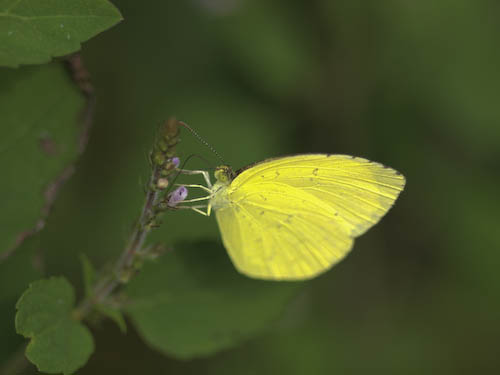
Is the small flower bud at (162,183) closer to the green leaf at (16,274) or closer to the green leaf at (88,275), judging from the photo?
the green leaf at (88,275)

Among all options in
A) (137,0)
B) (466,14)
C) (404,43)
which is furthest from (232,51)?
(466,14)

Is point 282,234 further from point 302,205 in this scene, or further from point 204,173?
point 204,173

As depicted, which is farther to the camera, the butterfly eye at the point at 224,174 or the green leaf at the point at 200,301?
the green leaf at the point at 200,301

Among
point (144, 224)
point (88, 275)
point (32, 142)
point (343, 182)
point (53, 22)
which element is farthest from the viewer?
point (343, 182)

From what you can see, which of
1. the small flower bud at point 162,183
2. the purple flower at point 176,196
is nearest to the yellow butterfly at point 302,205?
the purple flower at point 176,196

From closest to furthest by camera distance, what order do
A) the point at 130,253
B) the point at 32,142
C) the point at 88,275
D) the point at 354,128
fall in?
the point at 130,253 → the point at 88,275 → the point at 32,142 → the point at 354,128

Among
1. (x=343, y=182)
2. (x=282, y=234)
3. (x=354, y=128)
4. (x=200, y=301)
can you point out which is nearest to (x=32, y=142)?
(x=200, y=301)

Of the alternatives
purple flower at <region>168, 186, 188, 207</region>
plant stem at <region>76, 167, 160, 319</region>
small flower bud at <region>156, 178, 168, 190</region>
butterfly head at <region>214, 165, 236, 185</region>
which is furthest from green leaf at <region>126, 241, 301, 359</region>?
small flower bud at <region>156, 178, 168, 190</region>

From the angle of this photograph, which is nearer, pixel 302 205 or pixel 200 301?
pixel 302 205

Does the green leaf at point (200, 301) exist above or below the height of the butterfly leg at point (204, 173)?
below
